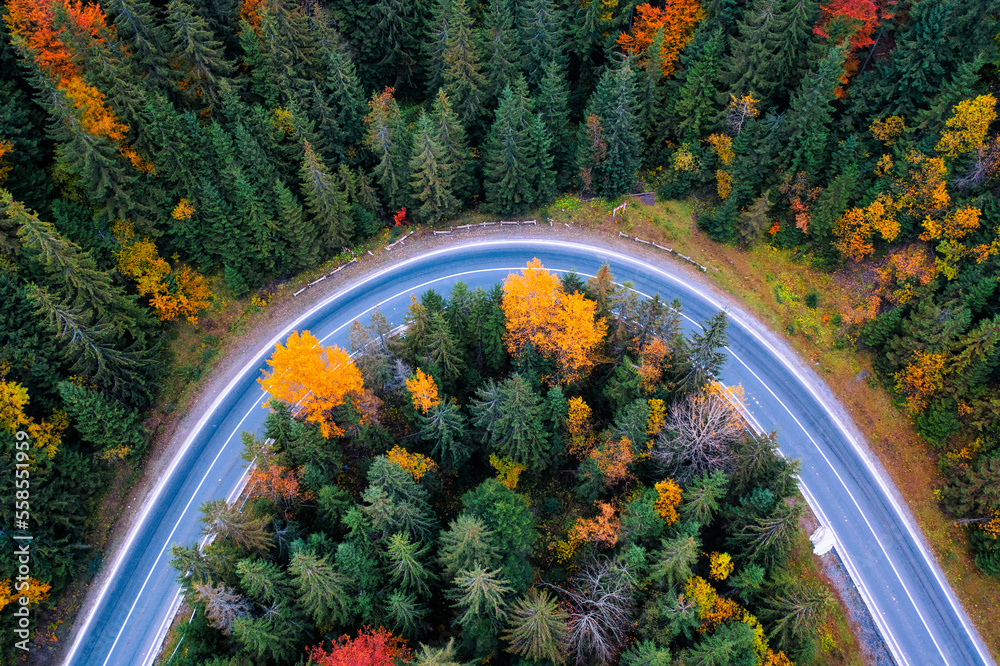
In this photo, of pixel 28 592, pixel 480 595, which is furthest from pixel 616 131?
pixel 28 592

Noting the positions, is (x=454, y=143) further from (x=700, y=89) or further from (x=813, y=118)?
(x=813, y=118)

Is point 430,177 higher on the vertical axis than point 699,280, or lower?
higher

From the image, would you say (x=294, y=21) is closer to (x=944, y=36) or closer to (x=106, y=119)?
(x=106, y=119)

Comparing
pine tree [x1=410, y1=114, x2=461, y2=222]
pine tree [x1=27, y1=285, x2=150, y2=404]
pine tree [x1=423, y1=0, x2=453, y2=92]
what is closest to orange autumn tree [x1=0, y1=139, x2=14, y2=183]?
pine tree [x1=27, y1=285, x2=150, y2=404]

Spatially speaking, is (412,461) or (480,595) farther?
(412,461)

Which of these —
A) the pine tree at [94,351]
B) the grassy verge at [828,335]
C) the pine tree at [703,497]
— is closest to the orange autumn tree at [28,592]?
the pine tree at [94,351]

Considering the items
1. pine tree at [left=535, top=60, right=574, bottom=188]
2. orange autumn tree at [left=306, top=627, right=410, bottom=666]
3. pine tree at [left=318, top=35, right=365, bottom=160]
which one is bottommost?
→ orange autumn tree at [left=306, top=627, right=410, bottom=666]

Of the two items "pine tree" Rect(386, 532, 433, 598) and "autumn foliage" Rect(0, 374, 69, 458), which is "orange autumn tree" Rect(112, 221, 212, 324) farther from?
"pine tree" Rect(386, 532, 433, 598)
